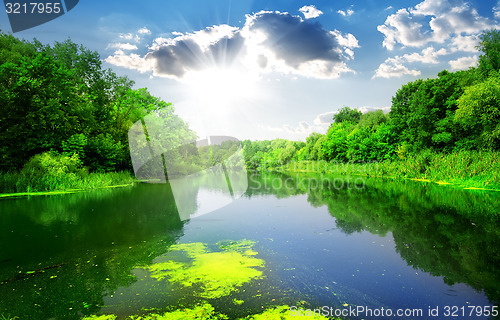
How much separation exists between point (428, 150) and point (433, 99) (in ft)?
19.5

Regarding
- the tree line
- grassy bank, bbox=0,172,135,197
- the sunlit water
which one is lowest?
the sunlit water

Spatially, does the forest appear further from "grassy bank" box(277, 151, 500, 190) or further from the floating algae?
the floating algae

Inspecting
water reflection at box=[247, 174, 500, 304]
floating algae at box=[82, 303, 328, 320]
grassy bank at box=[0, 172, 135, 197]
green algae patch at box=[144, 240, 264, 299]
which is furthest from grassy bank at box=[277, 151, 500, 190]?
grassy bank at box=[0, 172, 135, 197]

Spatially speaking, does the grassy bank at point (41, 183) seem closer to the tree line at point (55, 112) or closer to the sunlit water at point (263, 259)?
the tree line at point (55, 112)

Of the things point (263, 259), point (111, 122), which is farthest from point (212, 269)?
point (111, 122)

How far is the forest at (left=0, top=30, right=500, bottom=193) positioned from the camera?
19.6m

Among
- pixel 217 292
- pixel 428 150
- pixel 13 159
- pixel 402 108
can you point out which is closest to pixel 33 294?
pixel 217 292

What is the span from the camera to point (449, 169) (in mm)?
22000

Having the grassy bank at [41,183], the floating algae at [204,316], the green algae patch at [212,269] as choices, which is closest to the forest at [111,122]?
the grassy bank at [41,183]

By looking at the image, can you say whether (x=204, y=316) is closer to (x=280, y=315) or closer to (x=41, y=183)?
(x=280, y=315)

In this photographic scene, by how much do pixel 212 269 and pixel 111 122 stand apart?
3081cm

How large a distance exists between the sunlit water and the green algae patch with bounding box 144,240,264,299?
6cm

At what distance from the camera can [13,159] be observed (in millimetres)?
19766

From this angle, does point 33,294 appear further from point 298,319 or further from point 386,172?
point 386,172
